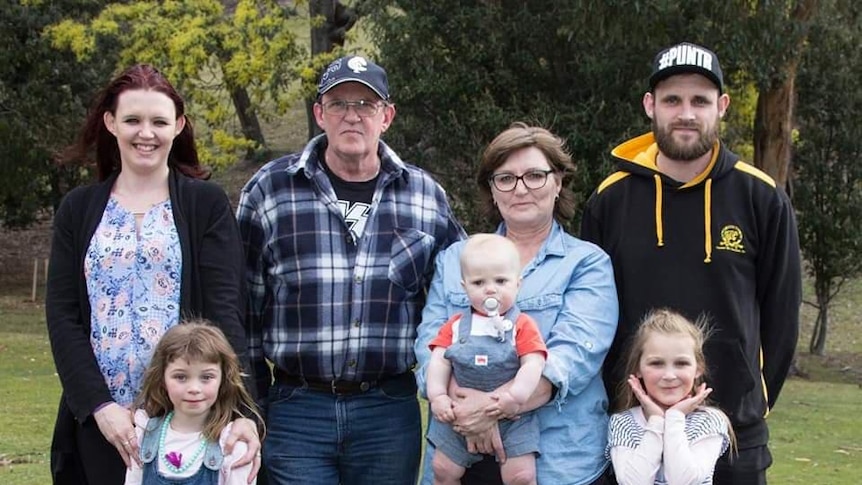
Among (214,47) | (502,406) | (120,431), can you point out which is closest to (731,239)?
(502,406)

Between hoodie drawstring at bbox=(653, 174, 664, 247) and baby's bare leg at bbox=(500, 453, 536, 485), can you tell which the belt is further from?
hoodie drawstring at bbox=(653, 174, 664, 247)

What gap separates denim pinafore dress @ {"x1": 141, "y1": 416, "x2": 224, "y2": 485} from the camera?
4.17 m

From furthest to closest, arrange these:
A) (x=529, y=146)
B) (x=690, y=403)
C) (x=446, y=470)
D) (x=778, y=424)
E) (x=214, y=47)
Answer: (x=214, y=47), (x=778, y=424), (x=529, y=146), (x=446, y=470), (x=690, y=403)

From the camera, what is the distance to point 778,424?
47.6 feet

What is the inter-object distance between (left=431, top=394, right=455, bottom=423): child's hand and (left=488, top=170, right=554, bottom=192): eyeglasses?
2.56 feet

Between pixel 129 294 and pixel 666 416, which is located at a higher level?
pixel 129 294

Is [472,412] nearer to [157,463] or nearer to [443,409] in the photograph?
[443,409]

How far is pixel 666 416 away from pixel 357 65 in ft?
5.75

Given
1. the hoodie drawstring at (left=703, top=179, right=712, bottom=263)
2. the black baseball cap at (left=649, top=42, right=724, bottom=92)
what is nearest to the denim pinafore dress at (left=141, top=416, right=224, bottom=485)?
the hoodie drawstring at (left=703, top=179, right=712, bottom=263)

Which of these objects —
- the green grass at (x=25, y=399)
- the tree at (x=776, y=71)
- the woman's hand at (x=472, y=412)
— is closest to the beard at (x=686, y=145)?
the woman's hand at (x=472, y=412)

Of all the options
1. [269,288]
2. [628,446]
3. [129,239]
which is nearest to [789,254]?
[628,446]

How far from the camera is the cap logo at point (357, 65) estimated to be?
15.5ft

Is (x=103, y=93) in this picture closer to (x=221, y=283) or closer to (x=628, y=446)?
(x=221, y=283)

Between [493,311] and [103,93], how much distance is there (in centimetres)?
160
